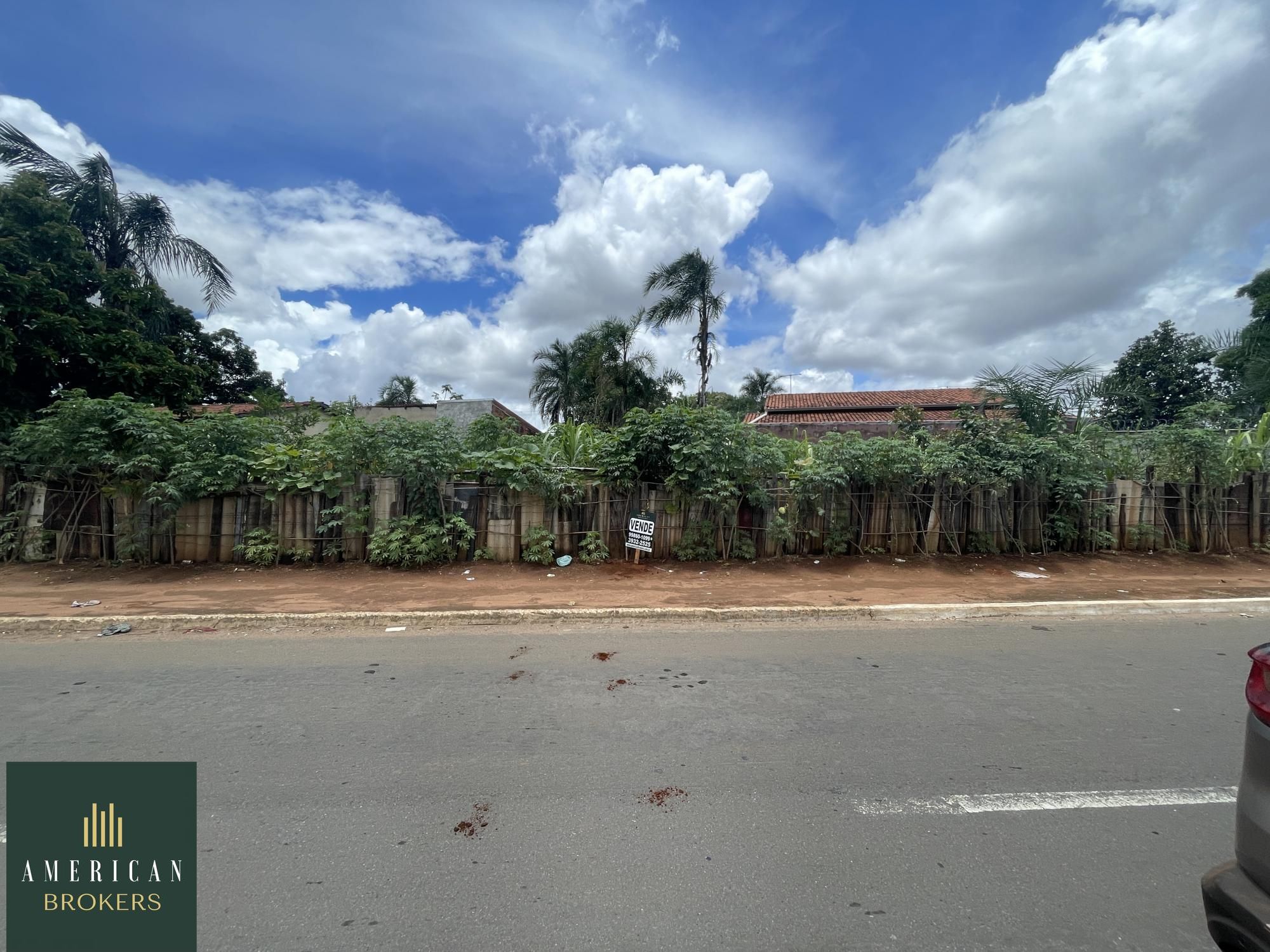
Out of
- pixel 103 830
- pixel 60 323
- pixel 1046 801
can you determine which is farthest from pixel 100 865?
pixel 60 323

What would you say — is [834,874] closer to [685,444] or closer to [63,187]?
[685,444]

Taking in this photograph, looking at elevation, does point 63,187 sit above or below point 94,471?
above

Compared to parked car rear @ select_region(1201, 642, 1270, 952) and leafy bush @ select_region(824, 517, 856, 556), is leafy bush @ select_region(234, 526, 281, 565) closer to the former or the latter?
leafy bush @ select_region(824, 517, 856, 556)

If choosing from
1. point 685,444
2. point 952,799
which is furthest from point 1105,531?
point 952,799

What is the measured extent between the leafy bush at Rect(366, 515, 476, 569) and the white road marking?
7.89m

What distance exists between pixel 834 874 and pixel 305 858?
229cm

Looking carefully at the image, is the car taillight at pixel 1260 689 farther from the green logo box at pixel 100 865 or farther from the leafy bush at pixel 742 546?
the leafy bush at pixel 742 546

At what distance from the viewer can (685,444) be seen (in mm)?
9633

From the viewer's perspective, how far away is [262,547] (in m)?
9.76

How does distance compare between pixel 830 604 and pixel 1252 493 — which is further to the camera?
pixel 1252 493

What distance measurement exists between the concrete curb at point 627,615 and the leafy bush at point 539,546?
8.14 feet

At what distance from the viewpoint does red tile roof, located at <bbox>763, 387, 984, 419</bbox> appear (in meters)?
29.9

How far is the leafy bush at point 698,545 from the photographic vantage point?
1009cm

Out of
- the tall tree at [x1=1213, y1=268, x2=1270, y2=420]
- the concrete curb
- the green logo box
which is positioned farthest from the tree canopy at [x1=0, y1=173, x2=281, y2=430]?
the tall tree at [x1=1213, y1=268, x2=1270, y2=420]
